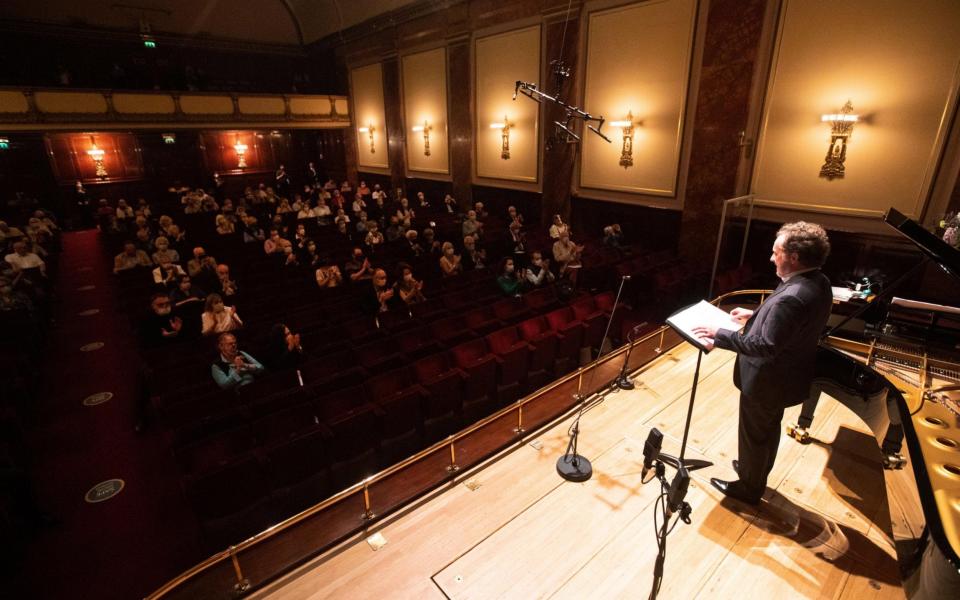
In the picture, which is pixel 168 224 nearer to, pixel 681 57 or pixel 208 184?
pixel 208 184

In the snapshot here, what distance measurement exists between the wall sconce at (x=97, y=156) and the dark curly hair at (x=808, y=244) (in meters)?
19.7

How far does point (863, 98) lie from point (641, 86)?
3823 millimetres

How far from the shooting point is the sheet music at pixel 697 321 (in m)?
2.30

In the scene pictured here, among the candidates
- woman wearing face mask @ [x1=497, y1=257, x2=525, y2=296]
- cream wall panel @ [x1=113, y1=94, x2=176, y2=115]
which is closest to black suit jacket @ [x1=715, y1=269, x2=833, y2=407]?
woman wearing face mask @ [x1=497, y1=257, x2=525, y2=296]

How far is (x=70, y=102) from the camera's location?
12648mm

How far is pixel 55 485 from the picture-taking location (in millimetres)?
3898

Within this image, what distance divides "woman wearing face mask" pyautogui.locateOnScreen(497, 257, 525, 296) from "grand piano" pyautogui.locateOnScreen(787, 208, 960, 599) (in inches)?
148

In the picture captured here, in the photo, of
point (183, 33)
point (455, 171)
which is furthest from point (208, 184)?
point (455, 171)

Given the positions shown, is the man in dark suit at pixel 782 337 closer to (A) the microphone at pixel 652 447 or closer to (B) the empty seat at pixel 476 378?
(A) the microphone at pixel 652 447

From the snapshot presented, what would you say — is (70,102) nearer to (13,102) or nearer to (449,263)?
(13,102)

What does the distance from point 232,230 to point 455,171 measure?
6.60 metres

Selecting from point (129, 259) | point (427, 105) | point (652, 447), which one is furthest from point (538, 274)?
point (427, 105)

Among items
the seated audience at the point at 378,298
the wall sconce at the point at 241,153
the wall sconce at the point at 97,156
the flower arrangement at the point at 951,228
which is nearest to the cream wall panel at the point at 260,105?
the wall sconce at the point at 241,153

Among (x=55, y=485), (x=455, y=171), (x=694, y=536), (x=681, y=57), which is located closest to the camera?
(x=694, y=536)
